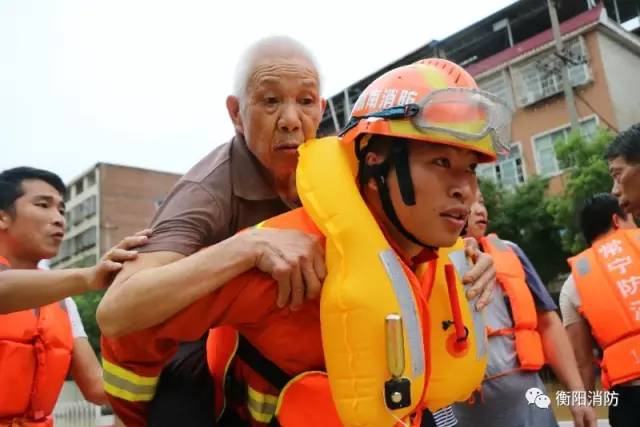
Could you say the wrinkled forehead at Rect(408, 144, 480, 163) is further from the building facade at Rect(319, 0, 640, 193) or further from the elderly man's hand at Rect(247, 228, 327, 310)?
the building facade at Rect(319, 0, 640, 193)

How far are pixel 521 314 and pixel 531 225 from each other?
15469 mm

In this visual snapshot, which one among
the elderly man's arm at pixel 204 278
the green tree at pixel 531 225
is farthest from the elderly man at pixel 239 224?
the green tree at pixel 531 225

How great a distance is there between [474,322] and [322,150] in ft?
2.63

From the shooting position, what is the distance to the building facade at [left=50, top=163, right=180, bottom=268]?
162ft

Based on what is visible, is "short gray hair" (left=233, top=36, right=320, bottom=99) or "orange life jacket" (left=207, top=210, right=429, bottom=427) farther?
"short gray hair" (left=233, top=36, right=320, bottom=99)

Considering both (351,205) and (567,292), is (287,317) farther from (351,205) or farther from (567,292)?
(567,292)

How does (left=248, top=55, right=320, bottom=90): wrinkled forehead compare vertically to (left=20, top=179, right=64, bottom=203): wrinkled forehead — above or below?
below

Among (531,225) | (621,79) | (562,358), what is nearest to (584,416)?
(562,358)

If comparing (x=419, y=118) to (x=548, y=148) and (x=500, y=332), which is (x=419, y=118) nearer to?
(x=500, y=332)

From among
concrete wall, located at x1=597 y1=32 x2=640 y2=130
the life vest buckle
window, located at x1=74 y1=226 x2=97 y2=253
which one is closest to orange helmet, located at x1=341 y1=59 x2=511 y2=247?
the life vest buckle

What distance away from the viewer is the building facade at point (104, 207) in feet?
162

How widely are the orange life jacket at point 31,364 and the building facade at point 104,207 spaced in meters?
45.8

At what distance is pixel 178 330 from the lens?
1770 millimetres

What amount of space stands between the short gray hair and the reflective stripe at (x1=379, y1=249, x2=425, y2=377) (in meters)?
0.96
